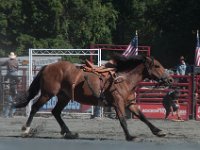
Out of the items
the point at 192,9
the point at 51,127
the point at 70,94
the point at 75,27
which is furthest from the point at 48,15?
the point at 70,94

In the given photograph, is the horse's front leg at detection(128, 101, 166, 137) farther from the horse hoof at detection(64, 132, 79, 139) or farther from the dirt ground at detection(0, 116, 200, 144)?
the horse hoof at detection(64, 132, 79, 139)

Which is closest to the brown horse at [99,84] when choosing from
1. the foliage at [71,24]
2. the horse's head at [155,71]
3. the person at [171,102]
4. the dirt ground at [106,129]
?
the horse's head at [155,71]

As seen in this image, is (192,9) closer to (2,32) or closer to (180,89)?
(2,32)

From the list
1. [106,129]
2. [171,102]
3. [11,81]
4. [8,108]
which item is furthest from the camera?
[11,81]

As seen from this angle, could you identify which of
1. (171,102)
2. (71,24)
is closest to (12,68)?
(171,102)

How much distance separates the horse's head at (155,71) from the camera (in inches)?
543

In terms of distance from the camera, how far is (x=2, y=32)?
130ft

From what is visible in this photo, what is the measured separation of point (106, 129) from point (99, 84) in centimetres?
270

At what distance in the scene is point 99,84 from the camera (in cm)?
1338

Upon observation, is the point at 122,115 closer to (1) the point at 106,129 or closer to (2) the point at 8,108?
(1) the point at 106,129

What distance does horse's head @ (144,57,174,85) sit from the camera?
1380 centimetres

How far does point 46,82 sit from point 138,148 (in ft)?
20.6

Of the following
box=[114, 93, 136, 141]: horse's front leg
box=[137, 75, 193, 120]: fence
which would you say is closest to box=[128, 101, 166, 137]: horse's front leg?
box=[114, 93, 136, 141]: horse's front leg

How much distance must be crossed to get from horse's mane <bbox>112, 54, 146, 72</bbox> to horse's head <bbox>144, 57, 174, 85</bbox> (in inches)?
5.4
